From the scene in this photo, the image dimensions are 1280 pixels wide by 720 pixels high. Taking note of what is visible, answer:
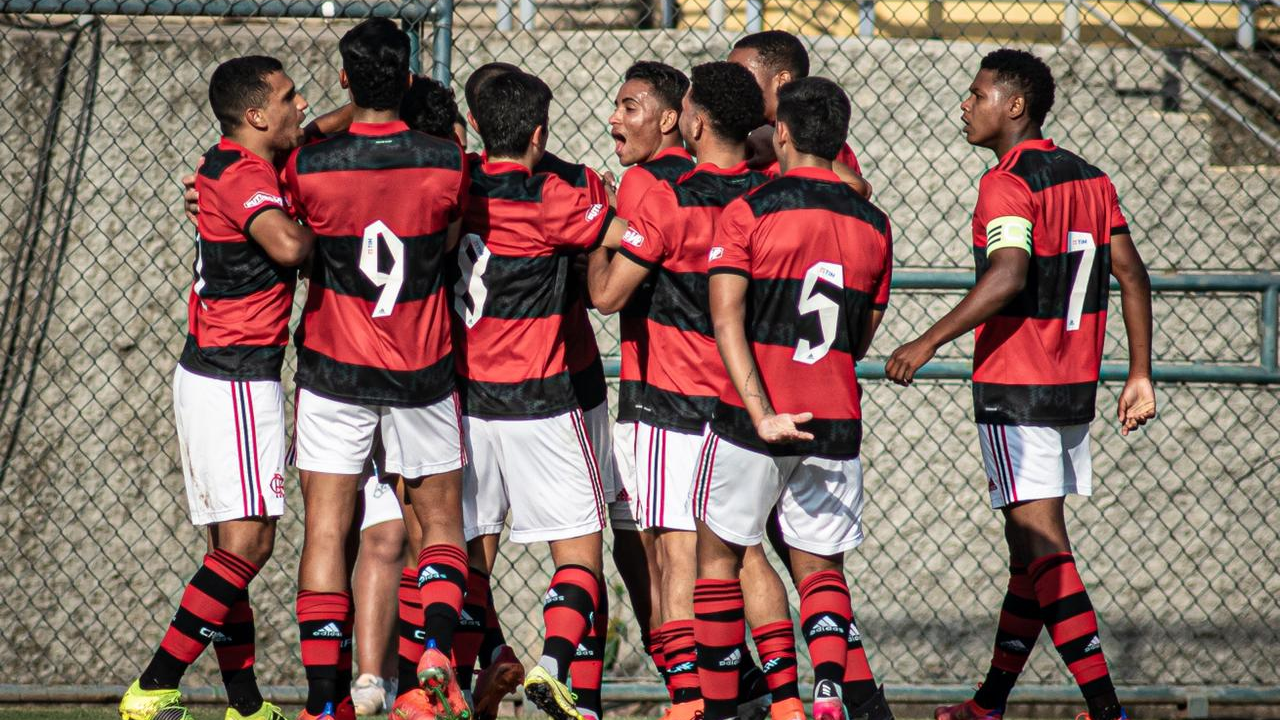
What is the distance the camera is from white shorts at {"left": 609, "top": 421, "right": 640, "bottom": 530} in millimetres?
4773

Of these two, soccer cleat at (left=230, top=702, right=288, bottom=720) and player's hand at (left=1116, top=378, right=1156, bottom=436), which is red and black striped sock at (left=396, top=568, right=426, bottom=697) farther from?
player's hand at (left=1116, top=378, right=1156, bottom=436)

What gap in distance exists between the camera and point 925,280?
5.75m

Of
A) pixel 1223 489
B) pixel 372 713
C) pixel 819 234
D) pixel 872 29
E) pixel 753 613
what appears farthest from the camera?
pixel 872 29

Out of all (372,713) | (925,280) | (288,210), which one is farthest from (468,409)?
(925,280)

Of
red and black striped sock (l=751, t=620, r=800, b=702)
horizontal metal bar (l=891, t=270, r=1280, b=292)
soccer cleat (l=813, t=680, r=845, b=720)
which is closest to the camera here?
soccer cleat (l=813, t=680, r=845, b=720)

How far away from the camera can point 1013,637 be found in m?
4.84

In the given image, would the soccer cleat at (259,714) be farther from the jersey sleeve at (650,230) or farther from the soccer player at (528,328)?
the jersey sleeve at (650,230)

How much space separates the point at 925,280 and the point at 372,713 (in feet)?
10.0

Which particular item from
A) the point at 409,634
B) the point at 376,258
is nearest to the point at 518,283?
the point at 376,258

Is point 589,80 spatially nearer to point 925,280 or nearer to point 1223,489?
point 925,280

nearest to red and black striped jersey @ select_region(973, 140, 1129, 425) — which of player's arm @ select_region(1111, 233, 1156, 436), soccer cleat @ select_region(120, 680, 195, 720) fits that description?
player's arm @ select_region(1111, 233, 1156, 436)

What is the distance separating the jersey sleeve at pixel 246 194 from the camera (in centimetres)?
419

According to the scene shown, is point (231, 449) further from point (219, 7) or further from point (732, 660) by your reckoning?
point (219, 7)

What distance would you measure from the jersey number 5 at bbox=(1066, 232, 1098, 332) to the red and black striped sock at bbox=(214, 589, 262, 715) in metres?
3.05
